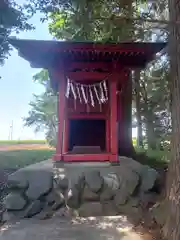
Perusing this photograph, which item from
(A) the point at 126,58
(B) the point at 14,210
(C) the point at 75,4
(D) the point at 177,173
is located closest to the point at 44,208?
(B) the point at 14,210

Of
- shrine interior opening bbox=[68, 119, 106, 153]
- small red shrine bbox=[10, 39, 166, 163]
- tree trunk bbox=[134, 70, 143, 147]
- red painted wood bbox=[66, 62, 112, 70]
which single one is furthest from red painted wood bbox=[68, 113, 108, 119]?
tree trunk bbox=[134, 70, 143, 147]

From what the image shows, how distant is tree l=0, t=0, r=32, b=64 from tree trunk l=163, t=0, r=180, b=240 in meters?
4.66

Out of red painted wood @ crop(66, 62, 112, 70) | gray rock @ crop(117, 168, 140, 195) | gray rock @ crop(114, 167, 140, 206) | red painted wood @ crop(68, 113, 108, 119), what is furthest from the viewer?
red painted wood @ crop(68, 113, 108, 119)

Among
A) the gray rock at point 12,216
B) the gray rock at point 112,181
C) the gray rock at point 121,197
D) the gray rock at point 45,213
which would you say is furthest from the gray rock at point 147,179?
the gray rock at point 12,216

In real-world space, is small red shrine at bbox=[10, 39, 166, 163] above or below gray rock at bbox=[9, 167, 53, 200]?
above

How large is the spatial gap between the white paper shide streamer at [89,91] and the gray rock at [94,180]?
6.69 ft

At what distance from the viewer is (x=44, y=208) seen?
4668 mm

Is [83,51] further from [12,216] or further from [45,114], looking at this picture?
[45,114]

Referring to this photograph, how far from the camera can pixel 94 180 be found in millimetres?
4934

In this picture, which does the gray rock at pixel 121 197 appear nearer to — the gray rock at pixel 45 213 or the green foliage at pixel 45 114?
the gray rock at pixel 45 213

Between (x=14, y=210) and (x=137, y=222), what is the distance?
212cm

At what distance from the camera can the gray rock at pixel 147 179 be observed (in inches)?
193

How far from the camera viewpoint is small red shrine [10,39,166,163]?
210 inches

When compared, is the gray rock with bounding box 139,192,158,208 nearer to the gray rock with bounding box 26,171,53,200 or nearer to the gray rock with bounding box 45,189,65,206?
the gray rock with bounding box 45,189,65,206
